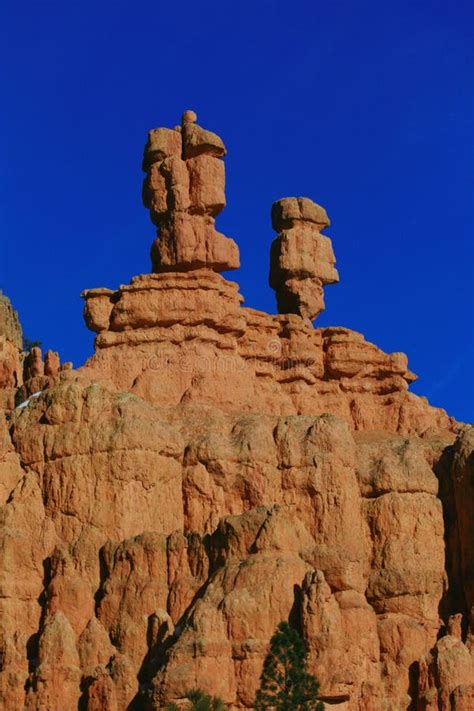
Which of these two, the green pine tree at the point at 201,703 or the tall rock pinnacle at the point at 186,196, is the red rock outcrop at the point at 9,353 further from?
the green pine tree at the point at 201,703

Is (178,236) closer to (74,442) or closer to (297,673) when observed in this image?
(74,442)

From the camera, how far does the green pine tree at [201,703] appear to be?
59281mm

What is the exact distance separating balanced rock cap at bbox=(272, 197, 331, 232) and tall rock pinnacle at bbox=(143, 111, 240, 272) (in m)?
5.23

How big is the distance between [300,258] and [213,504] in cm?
1637

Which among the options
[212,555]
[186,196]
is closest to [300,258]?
[186,196]

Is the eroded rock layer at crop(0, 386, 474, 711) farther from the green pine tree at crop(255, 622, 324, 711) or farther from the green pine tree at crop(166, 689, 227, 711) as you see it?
the green pine tree at crop(255, 622, 324, 711)

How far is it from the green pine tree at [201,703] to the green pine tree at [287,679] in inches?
43.8

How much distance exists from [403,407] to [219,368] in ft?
23.2

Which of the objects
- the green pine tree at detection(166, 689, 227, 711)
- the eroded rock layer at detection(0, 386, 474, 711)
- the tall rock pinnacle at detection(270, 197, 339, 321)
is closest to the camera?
the green pine tree at detection(166, 689, 227, 711)

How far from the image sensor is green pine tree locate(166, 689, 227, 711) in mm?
59281

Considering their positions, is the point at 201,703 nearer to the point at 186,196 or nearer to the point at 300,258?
the point at 186,196

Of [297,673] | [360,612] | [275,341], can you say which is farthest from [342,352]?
[297,673]

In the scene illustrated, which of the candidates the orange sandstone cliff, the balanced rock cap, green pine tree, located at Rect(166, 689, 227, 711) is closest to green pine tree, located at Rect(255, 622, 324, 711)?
the orange sandstone cliff

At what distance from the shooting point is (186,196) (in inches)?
3086
